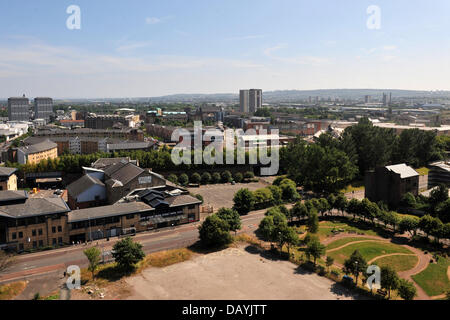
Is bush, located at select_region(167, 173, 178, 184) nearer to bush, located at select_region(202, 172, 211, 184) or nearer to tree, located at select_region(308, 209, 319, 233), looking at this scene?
bush, located at select_region(202, 172, 211, 184)

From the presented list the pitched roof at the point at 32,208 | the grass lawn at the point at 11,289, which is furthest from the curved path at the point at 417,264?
the pitched roof at the point at 32,208

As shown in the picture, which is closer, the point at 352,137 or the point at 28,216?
the point at 28,216

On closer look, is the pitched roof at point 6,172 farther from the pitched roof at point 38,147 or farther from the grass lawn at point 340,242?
the grass lawn at point 340,242

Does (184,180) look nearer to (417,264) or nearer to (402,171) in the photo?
(402,171)

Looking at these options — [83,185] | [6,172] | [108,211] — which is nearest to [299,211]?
[108,211]

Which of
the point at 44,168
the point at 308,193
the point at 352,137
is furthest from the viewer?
the point at 352,137

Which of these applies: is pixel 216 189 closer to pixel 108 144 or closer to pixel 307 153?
pixel 307 153
